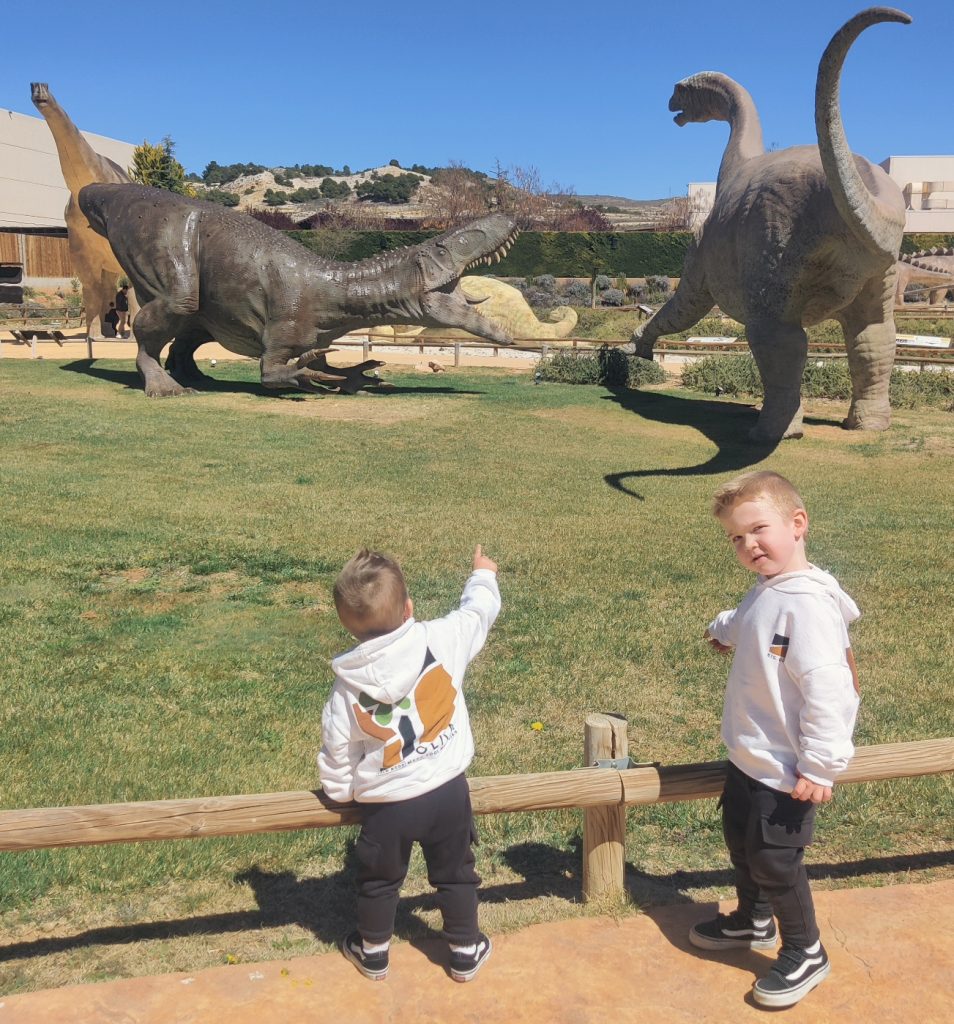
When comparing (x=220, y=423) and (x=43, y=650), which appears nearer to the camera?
(x=43, y=650)

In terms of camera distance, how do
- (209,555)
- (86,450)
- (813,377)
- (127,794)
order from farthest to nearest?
1. (813,377)
2. (86,450)
3. (209,555)
4. (127,794)

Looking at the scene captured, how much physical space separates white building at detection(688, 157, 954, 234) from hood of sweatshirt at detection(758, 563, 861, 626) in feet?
153

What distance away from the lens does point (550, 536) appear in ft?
23.8

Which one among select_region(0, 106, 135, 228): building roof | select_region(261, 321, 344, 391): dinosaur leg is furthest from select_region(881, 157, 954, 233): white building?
select_region(261, 321, 344, 391): dinosaur leg

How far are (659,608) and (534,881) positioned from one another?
2.75 metres

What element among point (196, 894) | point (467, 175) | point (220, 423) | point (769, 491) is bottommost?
point (196, 894)

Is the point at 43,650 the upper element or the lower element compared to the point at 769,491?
lower

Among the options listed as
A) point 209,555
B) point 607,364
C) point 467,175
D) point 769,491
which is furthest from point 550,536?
point 467,175

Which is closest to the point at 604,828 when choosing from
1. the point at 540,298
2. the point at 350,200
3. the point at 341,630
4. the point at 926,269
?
the point at 341,630

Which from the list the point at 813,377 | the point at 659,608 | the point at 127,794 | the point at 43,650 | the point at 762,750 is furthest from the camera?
the point at 813,377

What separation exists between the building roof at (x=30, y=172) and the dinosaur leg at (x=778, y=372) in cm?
3830

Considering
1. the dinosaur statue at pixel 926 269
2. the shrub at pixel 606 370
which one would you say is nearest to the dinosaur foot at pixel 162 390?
the shrub at pixel 606 370

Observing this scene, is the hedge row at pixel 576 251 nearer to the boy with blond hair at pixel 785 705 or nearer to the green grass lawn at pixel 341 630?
the green grass lawn at pixel 341 630

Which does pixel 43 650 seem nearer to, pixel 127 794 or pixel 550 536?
pixel 127 794
